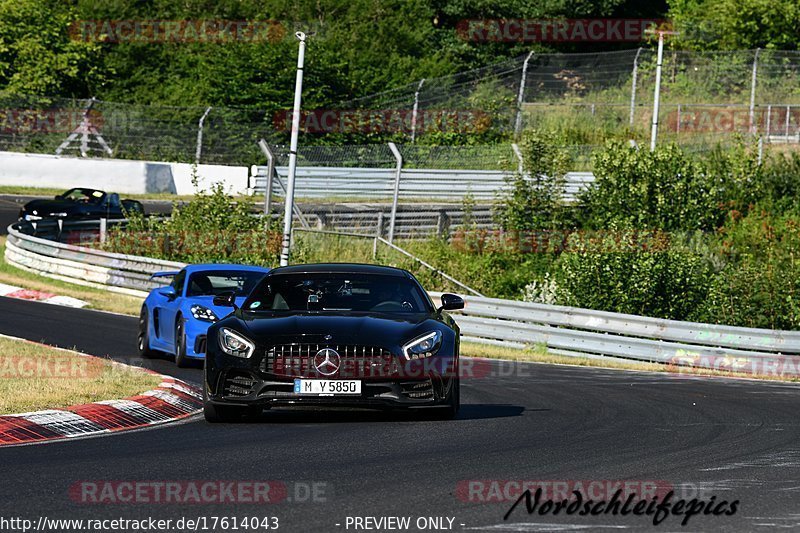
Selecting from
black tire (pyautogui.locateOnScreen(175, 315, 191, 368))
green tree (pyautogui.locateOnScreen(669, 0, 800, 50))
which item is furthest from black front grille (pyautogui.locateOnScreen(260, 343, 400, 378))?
green tree (pyautogui.locateOnScreen(669, 0, 800, 50))

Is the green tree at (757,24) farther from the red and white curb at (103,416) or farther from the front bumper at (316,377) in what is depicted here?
the front bumper at (316,377)

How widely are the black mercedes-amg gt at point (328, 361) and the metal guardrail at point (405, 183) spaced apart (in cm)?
2188

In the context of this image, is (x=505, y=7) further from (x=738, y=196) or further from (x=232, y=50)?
(x=738, y=196)

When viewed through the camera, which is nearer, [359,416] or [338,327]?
[338,327]

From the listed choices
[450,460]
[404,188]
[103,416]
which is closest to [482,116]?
[404,188]

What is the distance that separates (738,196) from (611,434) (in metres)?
24.8

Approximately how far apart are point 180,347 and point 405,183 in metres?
20.4

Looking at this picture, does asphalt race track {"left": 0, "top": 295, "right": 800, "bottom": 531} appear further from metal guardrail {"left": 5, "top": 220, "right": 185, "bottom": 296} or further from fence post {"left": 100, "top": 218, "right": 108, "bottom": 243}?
fence post {"left": 100, "top": 218, "right": 108, "bottom": 243}

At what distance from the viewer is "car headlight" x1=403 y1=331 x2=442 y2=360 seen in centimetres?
1066

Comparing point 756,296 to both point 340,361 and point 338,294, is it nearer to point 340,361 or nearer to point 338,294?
point 338,294

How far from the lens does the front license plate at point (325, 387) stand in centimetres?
1038

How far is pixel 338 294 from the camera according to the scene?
11.8 meters

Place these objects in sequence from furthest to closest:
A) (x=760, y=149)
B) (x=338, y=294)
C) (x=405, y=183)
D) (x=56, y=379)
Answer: (x=760, y=149), (x=405, y=183), (x=56, y=379), (x=338, y=294)

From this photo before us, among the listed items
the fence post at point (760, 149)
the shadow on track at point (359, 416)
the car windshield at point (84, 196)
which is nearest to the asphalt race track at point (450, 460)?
the shadow on track at point (359, 416)
